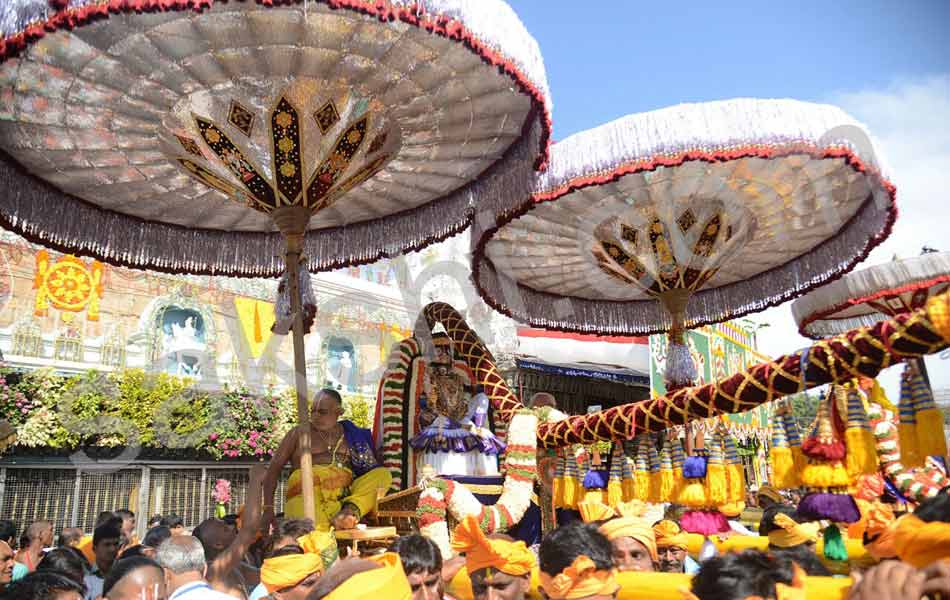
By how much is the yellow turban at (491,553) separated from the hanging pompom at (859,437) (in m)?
2.06

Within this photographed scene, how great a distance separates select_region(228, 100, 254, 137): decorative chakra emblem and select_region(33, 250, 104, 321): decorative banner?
40.7ft

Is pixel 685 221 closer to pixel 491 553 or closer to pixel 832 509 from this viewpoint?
pixel 832 509

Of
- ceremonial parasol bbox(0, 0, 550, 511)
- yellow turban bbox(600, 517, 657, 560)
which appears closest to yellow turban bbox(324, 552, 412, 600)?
yellow turban bbox(600, 517, 657, 560)

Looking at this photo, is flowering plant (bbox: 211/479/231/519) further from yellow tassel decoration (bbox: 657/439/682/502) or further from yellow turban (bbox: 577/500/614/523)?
yellow turban (bbox: 577/500/614/523)

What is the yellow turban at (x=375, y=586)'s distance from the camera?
225cm

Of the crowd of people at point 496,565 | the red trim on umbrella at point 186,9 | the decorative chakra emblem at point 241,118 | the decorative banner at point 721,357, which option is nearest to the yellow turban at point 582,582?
the crowd of people at point 496,565

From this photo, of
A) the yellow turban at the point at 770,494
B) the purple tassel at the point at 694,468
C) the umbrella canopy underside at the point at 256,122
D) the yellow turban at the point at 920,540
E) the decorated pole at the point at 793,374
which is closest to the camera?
the yellow turban at the point at 920,540

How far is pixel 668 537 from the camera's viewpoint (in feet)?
17.8

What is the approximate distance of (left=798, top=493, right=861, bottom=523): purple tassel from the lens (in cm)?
469

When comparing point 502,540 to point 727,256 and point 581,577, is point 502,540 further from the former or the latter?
point 727,256

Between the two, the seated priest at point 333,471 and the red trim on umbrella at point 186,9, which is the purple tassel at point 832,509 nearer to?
the seated priest at point 333,471

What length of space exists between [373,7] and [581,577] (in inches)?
Result: 127

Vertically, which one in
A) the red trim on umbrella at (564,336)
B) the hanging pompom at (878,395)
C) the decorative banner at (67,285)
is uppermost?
the decorative banner at (67,285)

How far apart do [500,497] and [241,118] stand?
12.3ft
